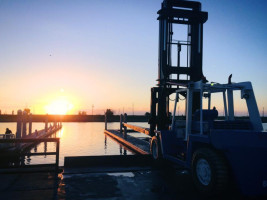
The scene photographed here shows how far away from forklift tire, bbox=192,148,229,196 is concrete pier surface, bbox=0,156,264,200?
0.30 meters

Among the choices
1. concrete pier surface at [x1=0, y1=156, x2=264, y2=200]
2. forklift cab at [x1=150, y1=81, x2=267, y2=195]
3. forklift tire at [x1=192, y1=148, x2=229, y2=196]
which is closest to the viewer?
forklift cab at [x1=150, y1=81, x2=267, y2=195]

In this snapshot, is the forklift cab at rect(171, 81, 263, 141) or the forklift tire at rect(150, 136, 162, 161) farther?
the forklift tire at rect(150, 136, 162, 161)

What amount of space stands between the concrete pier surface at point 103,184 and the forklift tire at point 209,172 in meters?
0.30

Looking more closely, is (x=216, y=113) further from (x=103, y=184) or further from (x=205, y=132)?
(x=103, y=184)

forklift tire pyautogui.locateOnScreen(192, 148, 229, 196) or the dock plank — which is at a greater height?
forklift tire pyautogui.locateOnScreen(192, 148, 229, 196)

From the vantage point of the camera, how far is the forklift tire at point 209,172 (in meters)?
4.58

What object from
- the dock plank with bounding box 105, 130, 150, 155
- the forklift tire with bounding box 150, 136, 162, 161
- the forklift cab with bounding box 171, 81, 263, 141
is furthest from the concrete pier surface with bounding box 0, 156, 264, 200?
the dock plank with bounding box 105, 130, 150, 155

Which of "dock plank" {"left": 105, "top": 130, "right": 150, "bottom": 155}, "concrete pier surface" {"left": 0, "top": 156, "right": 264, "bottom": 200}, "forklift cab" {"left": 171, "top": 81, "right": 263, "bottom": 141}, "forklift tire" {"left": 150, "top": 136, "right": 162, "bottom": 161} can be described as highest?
"forklift cab" {"left": 171, "top": 81, "right": 263, "bottom": 141}

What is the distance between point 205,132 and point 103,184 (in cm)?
277

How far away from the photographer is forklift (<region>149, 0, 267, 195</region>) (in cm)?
443

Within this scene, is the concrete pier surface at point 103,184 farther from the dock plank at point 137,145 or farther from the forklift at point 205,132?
the dock plank at point 137,145

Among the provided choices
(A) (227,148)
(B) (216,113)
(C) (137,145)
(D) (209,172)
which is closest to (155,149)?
(B) (216,113)

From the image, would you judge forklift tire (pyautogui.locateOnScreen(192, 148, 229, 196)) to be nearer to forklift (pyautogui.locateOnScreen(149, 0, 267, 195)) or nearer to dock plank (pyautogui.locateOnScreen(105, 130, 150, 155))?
forklift (pyautogui.locateOnScreen(149, 0, 267, 195))

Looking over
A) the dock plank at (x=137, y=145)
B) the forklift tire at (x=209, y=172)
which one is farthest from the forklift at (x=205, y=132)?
the dock plank at (x=137, y=145)
